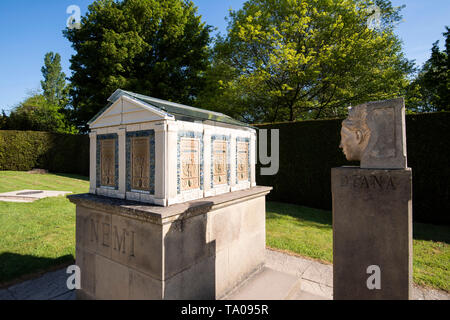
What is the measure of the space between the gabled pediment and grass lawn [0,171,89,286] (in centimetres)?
312

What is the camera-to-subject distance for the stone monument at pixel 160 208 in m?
2.56

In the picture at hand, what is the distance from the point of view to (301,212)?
27.6 ft

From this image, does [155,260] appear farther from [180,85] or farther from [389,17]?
[389,17]

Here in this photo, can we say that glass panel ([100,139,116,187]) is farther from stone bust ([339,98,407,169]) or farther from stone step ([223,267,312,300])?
stone bust ([339,98,407,169])

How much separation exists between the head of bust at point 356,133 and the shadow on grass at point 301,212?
15.6 feet

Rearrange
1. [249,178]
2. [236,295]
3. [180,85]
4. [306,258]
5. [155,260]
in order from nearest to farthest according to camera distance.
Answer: [155,260]
[236,295]
[249,178]
[306,258]
[180,85]

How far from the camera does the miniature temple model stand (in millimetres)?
2670

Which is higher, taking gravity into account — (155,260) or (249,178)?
(249,178)

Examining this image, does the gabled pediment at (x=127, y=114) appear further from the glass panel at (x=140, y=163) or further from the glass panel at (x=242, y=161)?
the glass panel at (x=242, y=161)

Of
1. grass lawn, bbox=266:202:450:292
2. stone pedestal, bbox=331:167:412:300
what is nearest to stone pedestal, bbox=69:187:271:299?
stone pedestal, bbox=331:167:412:300

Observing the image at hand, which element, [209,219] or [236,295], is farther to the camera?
[236,295]

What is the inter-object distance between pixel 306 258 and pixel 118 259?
3.84m

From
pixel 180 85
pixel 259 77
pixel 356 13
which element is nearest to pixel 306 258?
pixel 259 77
